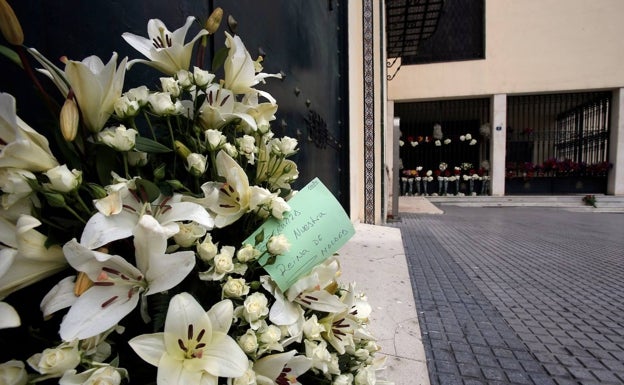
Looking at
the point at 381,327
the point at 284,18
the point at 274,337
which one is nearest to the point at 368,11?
the point at 284,18

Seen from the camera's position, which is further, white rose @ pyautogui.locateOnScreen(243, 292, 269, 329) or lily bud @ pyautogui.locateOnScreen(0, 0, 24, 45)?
white rose @ pyautogui.locateOnScreen(243, 292, 269, 329)

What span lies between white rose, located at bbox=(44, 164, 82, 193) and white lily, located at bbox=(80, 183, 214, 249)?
0.14 ft

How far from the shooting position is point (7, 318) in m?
0.43

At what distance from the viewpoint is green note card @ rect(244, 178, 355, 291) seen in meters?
0.66

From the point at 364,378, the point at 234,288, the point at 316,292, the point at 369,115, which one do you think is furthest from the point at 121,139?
the point at 369,115

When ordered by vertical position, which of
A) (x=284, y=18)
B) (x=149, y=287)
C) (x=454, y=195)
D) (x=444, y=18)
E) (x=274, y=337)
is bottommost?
(x=454, y=195)

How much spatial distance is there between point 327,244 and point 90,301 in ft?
1.34

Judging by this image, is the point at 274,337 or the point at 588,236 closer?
the point at 274,337

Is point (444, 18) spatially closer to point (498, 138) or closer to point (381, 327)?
point (498, 138)

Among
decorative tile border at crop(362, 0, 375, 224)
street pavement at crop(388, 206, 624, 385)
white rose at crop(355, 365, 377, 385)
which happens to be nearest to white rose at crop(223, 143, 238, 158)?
white rose at crop(355, 365, 377, 385)

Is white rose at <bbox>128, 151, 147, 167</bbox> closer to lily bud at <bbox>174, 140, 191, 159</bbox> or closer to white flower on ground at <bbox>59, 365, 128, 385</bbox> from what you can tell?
lily bud at <bbox>174, 140, 191, 159</bbox>

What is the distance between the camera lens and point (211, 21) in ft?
2.29

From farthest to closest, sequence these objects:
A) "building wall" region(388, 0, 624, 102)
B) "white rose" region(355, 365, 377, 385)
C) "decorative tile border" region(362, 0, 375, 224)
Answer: "building wall" region(388, 0, 624, 102)
"decorative tile border" region(362, 0, 375, 224)
"white rose" region(355, 365, 377, 385)

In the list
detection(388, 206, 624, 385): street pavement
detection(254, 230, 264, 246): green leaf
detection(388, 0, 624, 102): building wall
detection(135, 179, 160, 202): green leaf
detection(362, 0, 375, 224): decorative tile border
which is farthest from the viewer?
detection(388, 0, 624, 102): building wall
